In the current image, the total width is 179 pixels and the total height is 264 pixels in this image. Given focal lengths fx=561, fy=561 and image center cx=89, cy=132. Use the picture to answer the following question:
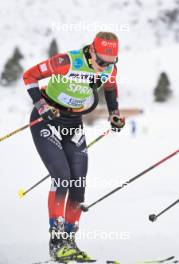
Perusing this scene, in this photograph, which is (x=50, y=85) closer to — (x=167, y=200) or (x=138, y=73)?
(x=167, y=200)

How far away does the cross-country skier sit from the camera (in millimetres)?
5676

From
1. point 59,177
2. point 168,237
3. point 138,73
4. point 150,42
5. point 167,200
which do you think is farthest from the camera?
point 150,42

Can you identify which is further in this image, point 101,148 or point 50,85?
point 101,148

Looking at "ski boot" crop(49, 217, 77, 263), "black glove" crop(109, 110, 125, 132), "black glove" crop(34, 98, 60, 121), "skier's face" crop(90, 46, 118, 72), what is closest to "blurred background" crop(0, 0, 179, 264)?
"ski boot" crop(49, 217, 77, 263)

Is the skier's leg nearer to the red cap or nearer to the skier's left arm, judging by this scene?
the skier's left arm

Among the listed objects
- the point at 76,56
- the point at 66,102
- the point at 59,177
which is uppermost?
the point at 76,56

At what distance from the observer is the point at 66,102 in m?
5.95

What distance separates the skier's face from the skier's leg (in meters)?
0.87

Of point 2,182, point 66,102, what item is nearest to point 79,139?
point 66,102

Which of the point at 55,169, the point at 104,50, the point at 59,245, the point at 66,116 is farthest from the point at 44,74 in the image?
the point at 59,245

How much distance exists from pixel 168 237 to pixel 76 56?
111 inches

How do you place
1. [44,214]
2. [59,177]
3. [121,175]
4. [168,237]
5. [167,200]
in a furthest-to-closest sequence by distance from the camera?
[121,175] → [167,200] → [44,214] → [168,237] → [59,177]

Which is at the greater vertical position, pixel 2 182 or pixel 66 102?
pixel 66 102

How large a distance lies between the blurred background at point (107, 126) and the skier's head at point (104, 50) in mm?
2128
